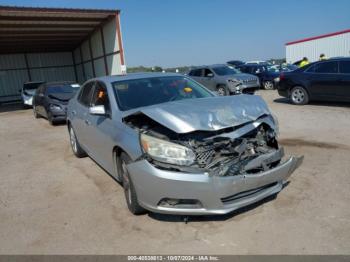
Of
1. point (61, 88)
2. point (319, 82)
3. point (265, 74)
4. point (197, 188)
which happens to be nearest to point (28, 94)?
point (61, 88)

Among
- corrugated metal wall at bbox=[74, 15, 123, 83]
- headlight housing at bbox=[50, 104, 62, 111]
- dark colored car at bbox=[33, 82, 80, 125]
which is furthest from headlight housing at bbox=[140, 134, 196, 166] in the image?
corrugated metal wall at bbox=[74, 15, 123, 83]

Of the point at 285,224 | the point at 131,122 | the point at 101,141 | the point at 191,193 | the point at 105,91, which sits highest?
the point at 105,91

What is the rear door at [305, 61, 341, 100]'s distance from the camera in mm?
10141

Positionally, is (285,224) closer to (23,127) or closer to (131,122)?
(131,122)

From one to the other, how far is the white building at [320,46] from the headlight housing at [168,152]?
29.4 m

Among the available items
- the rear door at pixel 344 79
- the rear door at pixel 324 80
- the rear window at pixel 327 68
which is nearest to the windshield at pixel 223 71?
the rear door at pixel 324 80

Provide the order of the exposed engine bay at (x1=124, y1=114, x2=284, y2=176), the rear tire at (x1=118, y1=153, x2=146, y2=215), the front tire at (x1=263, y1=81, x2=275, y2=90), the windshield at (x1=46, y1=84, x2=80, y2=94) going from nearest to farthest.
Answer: the exposed engine bay at (x1=124, y1=114, x2=284, y2=176)
the rear tire at (x1=118, y1=153, x2=146, y2=215)
the windshield at (x1=46, y1=84, x2=80, y2=94)
the front tire at (x1=263, y1=81, x2=275, y2=90)

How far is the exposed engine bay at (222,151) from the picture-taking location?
331cm

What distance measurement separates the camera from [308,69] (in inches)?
433

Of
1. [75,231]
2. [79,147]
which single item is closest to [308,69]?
[79,147]

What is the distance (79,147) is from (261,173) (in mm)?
4160

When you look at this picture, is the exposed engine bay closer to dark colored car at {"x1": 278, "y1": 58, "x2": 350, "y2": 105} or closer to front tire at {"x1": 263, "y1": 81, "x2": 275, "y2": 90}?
dark colored car at {"x1": 278, "y1": 58, "x2": 350, "y2": 105}

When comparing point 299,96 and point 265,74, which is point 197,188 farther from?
point 265,74

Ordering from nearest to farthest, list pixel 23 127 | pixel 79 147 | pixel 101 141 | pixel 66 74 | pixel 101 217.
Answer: pixel 101 217 → pixel 101 141 → pixel 79 147 → pixel 23 127 → pixel 66 74
